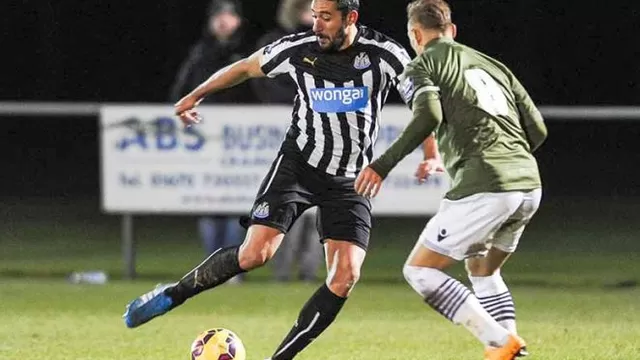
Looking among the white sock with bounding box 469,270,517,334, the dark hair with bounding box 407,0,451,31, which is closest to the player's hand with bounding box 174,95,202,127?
the dark hair with bounding box 407,0,451,31

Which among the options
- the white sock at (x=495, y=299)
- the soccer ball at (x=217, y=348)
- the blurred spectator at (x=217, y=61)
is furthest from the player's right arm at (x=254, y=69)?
the blurred spectator at (x=217, y=61)

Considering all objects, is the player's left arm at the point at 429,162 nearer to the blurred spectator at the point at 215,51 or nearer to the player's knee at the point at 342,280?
the player's knee at the point at 342,280

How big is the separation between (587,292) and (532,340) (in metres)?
3.14

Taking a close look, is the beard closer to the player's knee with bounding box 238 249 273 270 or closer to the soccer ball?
the player's knee with bounding box 238 249 273 270

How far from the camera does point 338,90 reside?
7.77 metres

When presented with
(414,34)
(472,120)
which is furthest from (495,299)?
(414,34)

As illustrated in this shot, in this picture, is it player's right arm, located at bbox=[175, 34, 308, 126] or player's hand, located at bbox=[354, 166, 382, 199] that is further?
player's right arm, located at bbox=[175, 34, 308, 126]

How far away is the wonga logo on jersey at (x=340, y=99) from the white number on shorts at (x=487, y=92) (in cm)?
87

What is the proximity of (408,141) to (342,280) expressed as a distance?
112 cm

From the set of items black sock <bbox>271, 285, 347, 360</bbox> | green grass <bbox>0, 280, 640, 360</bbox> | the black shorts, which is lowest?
green grass <bbox>0, 280, 640, 360</bbox>

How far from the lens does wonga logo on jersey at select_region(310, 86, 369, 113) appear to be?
A: 25.5 ft

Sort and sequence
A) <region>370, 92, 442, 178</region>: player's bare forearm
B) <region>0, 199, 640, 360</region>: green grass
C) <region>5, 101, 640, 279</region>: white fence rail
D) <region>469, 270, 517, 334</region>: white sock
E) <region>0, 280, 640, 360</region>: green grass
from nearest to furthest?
<region>370, 92, 442, 178</region>: player's bare forearm, <region>469, 270, 517, 334</region>: white sock, <region>0, 280, 640, 360</region>: green grass, <region>0, 199, 640, 360</region>: green grass, <region>5, 101, 640, 279</region>: white fence rail

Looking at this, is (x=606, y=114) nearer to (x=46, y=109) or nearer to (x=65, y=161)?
(x=46, y=109)

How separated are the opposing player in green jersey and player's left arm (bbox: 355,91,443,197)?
0.01 meters
